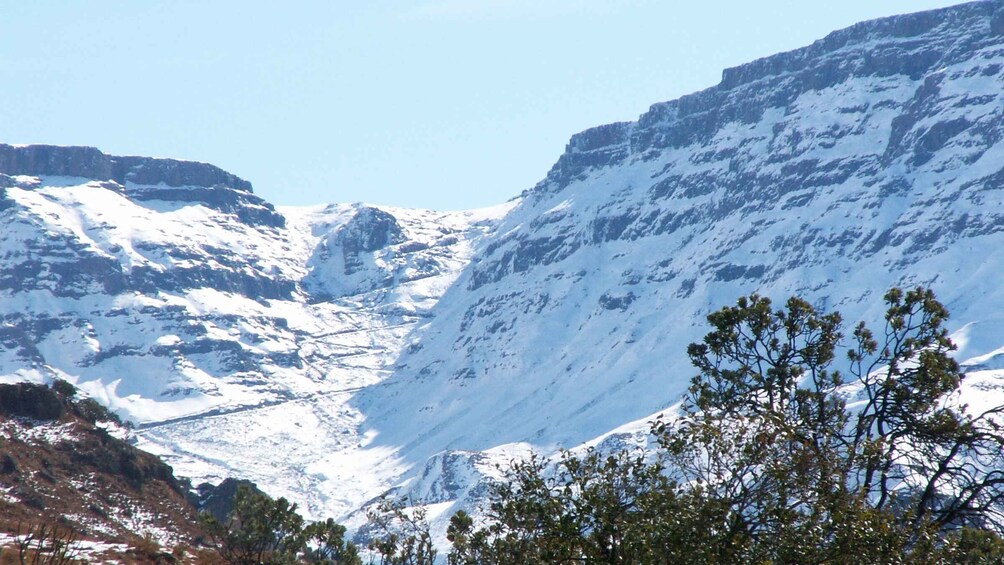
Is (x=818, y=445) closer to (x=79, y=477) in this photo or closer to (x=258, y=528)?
(x=258, y=528)

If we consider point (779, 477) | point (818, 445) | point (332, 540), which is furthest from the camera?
point (332, 540)

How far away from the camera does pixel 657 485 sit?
2830 centimetres

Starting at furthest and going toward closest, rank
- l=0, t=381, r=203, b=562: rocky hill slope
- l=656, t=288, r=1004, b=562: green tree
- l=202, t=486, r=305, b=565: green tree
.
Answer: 1. l=0, t=381, r=203, b=562: rocky hill slope
2. l=202, t=486, r=305, b=565: green tree
3. l=656, t=288, r=1004, b=562: green tree

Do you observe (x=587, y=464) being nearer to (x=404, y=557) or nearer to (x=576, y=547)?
(x=576, y=547)

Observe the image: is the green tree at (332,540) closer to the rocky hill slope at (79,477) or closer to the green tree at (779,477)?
the rocky hill slope at (79,477)

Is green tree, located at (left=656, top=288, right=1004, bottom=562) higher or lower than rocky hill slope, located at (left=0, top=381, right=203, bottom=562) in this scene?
higher

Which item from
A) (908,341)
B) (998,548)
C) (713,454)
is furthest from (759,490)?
(908,341)

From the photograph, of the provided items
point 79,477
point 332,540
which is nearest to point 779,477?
point 332,540

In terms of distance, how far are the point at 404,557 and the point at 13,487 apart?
38.5m

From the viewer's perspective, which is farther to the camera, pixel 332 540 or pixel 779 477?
pixel 332 540

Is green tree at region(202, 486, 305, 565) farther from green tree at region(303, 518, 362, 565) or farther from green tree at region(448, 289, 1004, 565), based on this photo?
green tree at region(448, 289, 1004, 565)

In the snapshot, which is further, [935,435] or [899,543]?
[935,435]

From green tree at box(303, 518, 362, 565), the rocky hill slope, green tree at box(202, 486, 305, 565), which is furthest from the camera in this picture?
the rocky hill slope

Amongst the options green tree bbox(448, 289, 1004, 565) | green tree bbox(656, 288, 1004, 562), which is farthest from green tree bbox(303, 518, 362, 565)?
green tree bbox(656, 288, 1004, 562)
